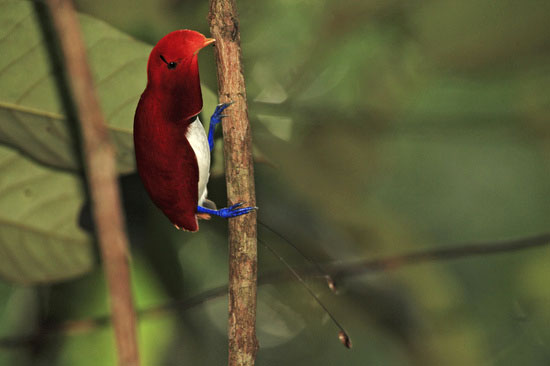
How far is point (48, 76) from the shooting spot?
0.38 meters

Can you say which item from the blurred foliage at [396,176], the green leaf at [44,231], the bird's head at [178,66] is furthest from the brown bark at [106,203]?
the blurred foliage at [396,176]

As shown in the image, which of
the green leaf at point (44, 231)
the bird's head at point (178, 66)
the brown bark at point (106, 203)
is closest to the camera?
the brown bark at point (106, 203)

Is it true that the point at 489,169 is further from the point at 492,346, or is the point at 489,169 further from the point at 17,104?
the point at 17,104

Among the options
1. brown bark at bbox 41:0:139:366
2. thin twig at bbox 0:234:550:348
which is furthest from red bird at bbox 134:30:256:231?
thin twig at bbox 0:234:550:348

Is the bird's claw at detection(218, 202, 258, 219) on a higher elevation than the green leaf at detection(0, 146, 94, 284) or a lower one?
higher

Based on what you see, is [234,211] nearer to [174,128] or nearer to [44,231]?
[174,128]

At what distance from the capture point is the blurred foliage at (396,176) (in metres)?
0.68

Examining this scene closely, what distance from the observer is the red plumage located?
0.98ft

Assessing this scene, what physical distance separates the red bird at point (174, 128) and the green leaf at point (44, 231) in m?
0.18

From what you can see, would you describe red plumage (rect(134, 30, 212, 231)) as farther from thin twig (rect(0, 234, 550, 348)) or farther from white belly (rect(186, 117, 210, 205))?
thin twig (rect(0, 234, 550, 348))

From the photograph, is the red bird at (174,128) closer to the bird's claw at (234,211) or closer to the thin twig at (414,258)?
the bird's claw at (234,211)

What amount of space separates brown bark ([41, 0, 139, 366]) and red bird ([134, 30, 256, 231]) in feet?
0.49

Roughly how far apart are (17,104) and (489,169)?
1.90 ft

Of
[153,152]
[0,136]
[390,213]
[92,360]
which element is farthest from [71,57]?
[390,213]
